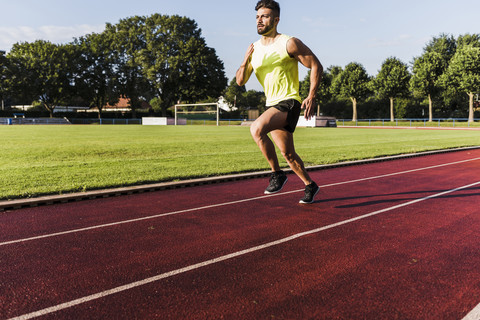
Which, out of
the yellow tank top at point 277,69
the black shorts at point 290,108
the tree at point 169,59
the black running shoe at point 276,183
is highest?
the tree at point 169,59

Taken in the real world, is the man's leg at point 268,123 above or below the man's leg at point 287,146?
above

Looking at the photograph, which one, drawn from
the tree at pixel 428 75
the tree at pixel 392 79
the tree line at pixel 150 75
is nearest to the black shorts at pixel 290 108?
the tree at pixel 428 75

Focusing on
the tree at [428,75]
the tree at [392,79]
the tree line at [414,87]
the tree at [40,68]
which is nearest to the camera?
the tree line at [414,87]

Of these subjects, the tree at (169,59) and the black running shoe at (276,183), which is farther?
the tree at (169,59)

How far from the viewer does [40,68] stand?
59188mm

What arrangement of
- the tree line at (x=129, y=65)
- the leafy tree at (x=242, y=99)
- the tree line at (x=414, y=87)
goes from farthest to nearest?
the leafy tree at (x=242, y=99), the tree line at (x=129, y=65), the tree line at (x=414, y=87)

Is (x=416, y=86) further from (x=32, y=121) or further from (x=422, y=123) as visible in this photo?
(x=32, y=121)

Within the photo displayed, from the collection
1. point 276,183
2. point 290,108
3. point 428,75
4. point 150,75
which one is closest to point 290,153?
point 276,183

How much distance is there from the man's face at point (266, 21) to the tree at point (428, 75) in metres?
48.0

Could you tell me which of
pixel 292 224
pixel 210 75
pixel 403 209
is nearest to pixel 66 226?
pixel 292 224

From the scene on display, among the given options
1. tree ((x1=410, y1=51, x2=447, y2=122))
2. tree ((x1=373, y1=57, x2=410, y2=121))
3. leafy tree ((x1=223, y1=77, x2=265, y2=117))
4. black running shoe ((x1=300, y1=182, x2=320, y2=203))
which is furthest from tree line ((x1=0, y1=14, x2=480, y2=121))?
black running shoe ((x1=300, y1=182, x2=320, y2=203))

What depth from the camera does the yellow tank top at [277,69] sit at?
4.71 metres

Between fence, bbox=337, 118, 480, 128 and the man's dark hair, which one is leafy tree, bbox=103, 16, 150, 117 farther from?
the man's dark hair

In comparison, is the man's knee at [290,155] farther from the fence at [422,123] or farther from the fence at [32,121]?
the fence at [32,121]
